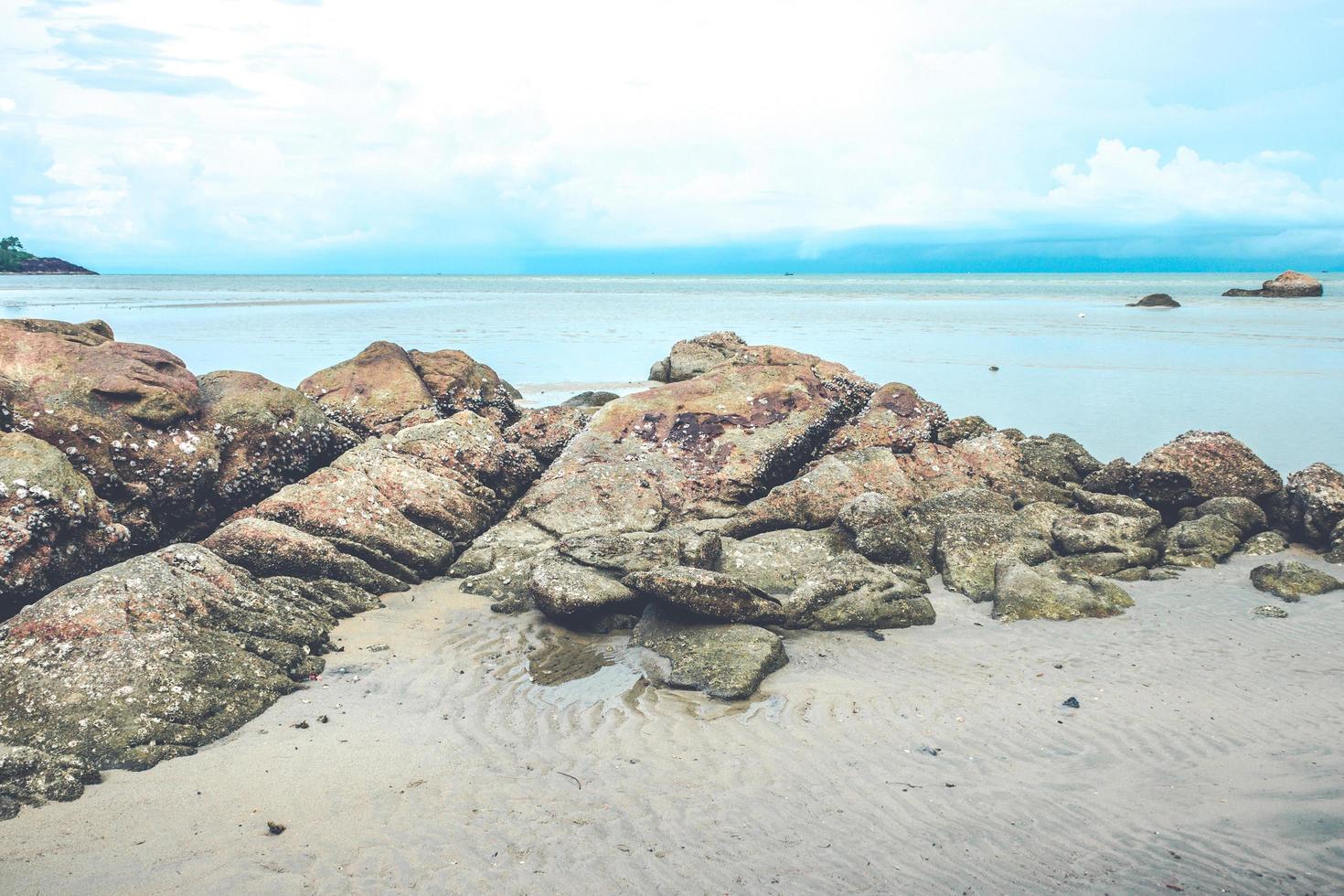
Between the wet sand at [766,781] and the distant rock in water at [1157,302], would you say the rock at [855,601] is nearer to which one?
the wet sand at [766,781]

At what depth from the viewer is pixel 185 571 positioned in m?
7.80

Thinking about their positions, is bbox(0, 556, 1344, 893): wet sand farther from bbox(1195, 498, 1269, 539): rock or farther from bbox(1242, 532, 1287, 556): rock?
bbox(1195, 498, 1269, 539): rock

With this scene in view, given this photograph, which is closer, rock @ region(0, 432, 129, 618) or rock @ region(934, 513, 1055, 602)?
rock @ region(0, 432, 129, 618)

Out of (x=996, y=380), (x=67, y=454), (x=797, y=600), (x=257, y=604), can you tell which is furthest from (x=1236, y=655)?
(x=996, y=380)

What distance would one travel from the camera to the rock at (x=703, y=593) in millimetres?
8133

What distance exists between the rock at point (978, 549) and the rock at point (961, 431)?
3.37 m

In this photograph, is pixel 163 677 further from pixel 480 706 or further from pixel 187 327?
pixel 187 327

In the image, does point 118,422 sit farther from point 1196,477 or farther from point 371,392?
point 1196,477

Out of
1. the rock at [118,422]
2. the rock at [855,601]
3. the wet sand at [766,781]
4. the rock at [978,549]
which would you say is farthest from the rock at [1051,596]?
the rock at [118,422]

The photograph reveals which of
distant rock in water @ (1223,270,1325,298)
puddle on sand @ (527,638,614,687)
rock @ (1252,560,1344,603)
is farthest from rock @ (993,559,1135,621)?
distant rock in water @ (1223,270,1325,298)

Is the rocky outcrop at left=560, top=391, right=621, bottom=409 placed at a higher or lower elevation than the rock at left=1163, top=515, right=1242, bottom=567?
higher

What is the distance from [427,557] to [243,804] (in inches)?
186

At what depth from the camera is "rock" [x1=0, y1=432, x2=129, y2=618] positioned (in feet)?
25.8

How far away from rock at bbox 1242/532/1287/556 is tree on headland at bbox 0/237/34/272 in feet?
571
